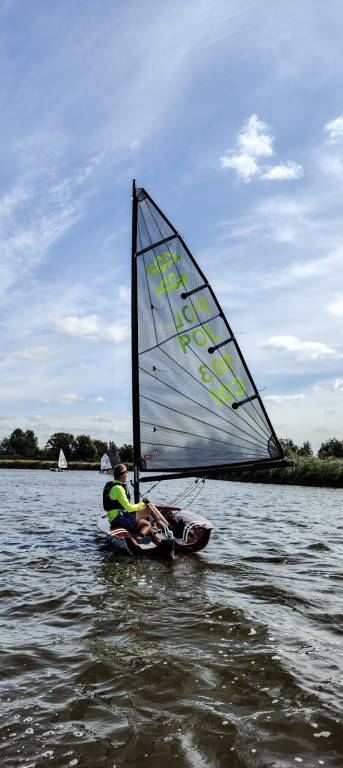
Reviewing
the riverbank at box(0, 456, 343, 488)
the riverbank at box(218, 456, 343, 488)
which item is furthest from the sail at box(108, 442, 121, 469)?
the riverbank at box(218, 456, 343, 488)

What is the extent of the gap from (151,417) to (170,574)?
380cm

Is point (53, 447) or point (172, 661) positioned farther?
point (53, 447)

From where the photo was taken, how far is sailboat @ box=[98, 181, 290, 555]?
11797mm

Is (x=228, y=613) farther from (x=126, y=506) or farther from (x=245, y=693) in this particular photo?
(x=126, y=506)

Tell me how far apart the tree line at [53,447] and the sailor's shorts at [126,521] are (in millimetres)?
119608

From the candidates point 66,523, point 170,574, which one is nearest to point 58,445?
point 66,523

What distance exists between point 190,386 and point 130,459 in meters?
94.7

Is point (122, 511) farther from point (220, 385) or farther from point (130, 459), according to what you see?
point (130, 459)

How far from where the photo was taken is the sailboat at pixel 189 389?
38.7 feet

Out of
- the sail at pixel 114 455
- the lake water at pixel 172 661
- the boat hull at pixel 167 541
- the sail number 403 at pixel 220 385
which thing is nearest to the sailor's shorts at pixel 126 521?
the boat hull at pixel 167 541

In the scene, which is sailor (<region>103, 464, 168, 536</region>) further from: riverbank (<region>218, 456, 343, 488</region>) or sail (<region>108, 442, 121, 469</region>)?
riverbank (<region>218, 456, 343, 488</region>)

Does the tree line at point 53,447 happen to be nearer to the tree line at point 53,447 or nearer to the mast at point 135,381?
the tree line at point 53,447

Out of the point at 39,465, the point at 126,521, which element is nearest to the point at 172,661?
the point at 126,521

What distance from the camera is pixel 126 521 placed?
11.3 meters
